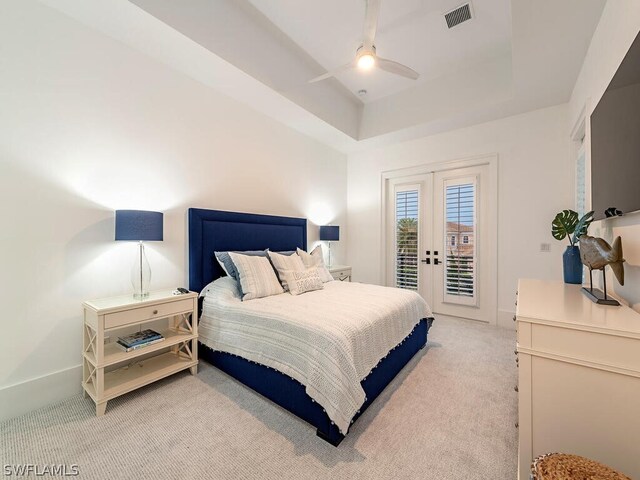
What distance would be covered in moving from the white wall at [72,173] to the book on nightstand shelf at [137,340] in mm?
367

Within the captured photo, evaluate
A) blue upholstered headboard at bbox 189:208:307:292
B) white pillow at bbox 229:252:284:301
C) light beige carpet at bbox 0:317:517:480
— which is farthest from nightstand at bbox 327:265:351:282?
light beige carpet at bbox 0:317:517:480

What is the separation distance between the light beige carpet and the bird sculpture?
1140 millimetres

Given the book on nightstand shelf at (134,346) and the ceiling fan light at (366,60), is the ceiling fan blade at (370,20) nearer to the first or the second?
the ceiling fan light at (366,60)

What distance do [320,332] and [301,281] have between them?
1.14m

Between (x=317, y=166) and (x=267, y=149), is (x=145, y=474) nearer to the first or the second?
(x=267, y=149)

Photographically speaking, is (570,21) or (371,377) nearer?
(371,377)

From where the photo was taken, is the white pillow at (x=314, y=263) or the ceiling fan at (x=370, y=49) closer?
the ceiling fan at (x=370, y=49)

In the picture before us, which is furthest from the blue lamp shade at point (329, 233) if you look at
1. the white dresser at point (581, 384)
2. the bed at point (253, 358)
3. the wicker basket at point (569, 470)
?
the wicker basket at point (569, 470)

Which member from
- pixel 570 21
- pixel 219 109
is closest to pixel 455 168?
pixel 570 21

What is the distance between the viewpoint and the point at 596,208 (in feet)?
6.02

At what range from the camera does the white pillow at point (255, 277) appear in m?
2.56

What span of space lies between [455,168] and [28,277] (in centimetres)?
487

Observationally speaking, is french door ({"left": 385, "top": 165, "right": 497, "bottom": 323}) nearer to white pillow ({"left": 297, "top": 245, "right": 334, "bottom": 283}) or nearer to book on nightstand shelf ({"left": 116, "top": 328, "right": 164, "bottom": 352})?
white pillow ({"left": 297, "top": 245, "right": 334, "bottom": 283})

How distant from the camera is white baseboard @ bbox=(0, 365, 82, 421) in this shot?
1.80 meters
